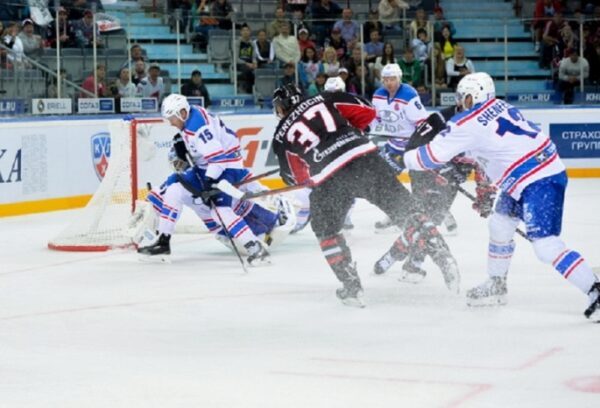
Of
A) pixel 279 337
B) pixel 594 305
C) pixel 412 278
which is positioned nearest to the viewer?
pixel 279 337

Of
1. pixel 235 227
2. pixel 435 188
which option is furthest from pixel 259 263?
pixel 435 188

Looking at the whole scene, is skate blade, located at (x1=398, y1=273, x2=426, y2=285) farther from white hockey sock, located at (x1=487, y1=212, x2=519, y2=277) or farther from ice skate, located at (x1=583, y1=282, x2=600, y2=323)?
ice skate, located at (x1=583, y1=282, x2=600, y2=323)

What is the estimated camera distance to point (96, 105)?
42.0 feet

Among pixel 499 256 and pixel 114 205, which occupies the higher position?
pixel 499 256

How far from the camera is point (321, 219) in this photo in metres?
6.62

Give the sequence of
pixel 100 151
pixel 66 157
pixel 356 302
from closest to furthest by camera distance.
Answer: pixel 356 302, pixel 66 157, pixel 100 151

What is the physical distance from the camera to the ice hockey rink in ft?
15.5

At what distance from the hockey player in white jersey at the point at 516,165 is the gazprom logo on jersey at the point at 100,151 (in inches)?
254

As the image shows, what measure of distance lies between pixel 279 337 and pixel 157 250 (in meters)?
2.98

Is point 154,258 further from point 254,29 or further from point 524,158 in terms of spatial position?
point 254,29

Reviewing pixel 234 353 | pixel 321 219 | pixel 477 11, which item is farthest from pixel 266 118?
pixel 234 353

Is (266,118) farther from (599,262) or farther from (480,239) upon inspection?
(599,262)

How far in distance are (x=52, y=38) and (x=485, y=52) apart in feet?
17.2

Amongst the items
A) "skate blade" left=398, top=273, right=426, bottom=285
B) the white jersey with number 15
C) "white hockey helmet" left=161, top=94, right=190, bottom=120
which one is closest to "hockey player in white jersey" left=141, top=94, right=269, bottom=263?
"white hockey helmet" left=161, top=94, right=190, bottom=120
